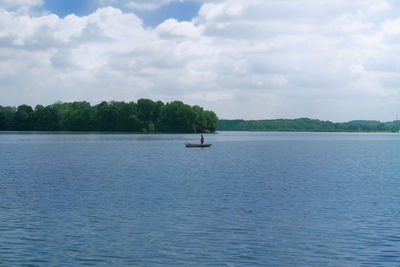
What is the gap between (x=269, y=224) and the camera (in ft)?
70.9

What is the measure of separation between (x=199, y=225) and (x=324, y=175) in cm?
2741

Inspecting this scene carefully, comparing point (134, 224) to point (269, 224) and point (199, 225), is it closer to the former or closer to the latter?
point (199, 225)

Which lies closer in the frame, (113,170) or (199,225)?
(199,225)

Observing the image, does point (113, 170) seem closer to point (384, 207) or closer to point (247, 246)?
point (384, 207)

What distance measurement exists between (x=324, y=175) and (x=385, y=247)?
93.9ft

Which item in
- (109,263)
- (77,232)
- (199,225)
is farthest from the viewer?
(199,225)

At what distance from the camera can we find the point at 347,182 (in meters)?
40.0

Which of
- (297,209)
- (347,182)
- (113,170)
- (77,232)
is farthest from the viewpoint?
(113,170)

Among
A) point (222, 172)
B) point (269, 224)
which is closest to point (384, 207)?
point (269, 224)

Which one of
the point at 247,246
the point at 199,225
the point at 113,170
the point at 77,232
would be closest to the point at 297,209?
the point at 199,225

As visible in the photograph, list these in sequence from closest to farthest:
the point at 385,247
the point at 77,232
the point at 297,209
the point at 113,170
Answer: the point at 385,247 < the point at 77,232 < the point at 297,209 < the point at 113,170

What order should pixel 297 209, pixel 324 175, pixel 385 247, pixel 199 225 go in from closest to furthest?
pixel 385 247 → pixel 199 225 → pixel 297 209 → pixel 324 175

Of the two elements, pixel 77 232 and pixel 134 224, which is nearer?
pixel 77 232

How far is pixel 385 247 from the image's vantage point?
57.7 feet
